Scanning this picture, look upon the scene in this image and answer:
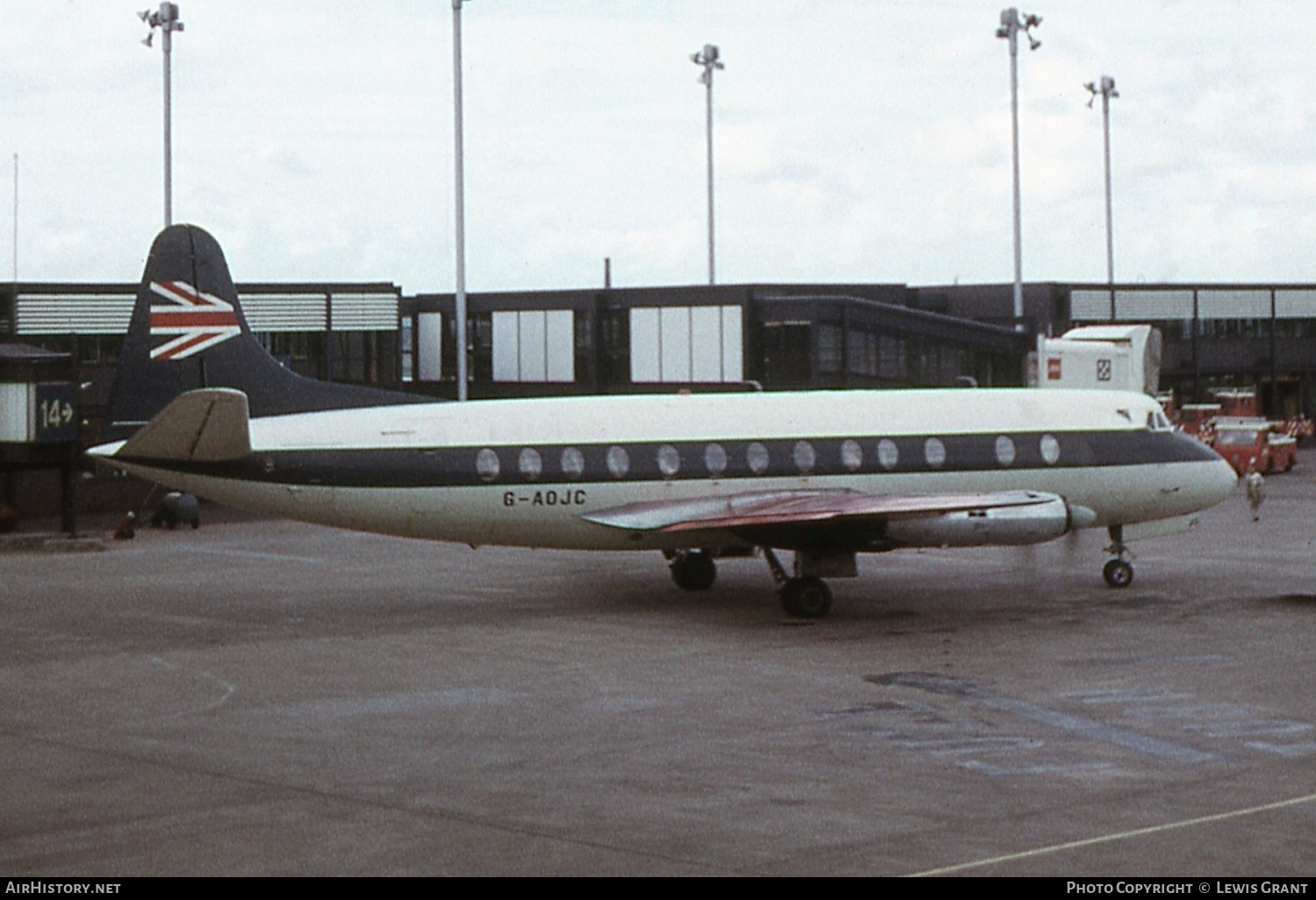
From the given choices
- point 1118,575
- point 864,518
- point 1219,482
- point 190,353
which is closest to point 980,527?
point 864,518

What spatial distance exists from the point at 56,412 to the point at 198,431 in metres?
19.3

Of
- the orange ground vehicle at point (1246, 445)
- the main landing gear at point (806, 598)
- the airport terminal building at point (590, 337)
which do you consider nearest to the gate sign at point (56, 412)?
the airport terminal building at point (590, 337)

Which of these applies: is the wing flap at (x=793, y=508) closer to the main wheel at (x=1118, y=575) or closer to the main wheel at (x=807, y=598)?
the main wheel at (x=807, y=598)

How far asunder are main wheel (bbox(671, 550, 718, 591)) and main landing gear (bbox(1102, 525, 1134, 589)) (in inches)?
314

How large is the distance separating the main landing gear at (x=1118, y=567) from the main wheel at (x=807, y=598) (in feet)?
23.2

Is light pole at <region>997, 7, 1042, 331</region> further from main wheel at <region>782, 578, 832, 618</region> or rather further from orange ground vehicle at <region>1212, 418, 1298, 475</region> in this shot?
main wheel at <region>782, 578, 832, 618</region>

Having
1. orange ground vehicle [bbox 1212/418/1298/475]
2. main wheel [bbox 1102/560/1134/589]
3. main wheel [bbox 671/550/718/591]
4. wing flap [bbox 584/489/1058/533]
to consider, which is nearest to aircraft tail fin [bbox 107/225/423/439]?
wing flap [bbox 584/489/1058/533]

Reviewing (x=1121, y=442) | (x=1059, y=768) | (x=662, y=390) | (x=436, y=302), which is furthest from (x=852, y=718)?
(x=436, y=302)

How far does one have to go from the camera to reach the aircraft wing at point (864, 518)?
3017 cm

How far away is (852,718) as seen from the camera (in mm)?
22172

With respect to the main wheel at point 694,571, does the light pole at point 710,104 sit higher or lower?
higher

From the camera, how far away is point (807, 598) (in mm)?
31188

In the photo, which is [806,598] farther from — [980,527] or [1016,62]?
[1016,62]

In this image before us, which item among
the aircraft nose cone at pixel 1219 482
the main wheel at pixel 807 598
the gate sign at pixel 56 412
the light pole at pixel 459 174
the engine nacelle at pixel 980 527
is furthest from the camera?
the light pole at pixel 459 174
